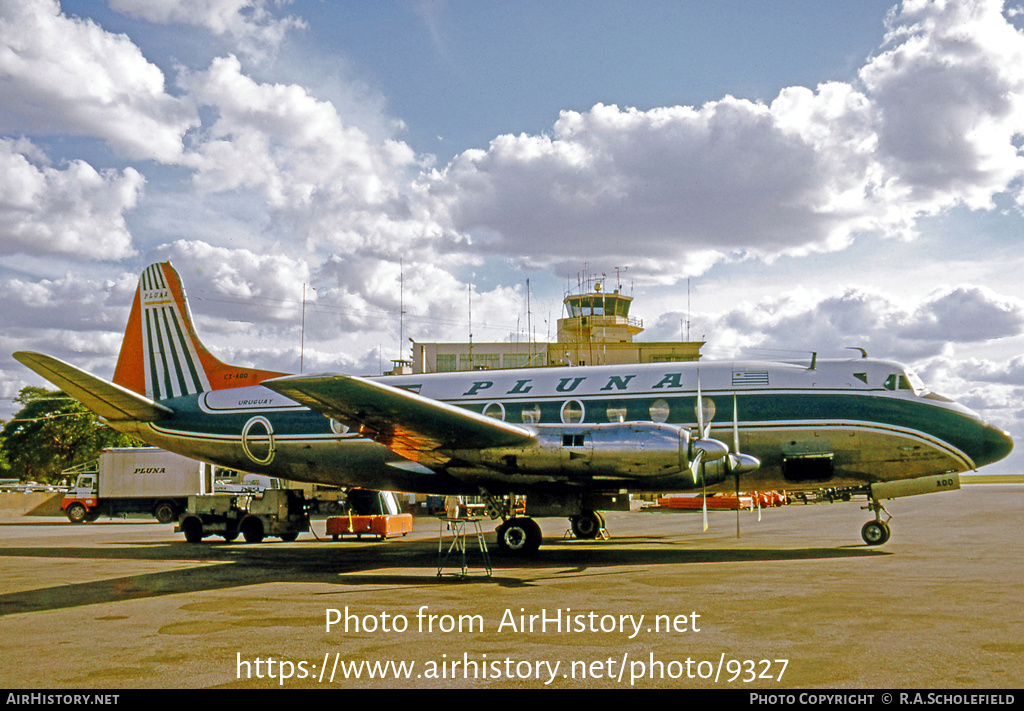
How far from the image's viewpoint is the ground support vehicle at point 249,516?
78.4ft

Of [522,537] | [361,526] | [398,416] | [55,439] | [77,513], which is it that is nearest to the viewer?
[398,416]

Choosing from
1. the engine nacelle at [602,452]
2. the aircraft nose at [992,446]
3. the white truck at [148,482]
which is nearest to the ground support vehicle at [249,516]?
the engine nacelle at [602,452]

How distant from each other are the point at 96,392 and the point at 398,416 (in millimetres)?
10601

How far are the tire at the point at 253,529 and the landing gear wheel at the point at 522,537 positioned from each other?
9604 mm

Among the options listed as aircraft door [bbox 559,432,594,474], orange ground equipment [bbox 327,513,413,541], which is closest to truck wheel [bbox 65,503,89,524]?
orange ground equipment [bbox 327,513,413,541]

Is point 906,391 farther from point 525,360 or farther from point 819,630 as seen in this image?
point 525,360

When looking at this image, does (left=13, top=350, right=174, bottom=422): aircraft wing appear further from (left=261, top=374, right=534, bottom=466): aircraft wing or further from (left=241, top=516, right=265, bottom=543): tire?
(left=261, top=374, right=534, bottom=466): aircraft wing

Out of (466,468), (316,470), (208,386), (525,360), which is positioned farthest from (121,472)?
(525,360)

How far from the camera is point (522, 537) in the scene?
18.7 m

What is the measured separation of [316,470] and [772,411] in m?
12.7

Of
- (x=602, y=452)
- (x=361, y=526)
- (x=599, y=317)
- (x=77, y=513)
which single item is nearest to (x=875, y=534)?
(x=602, y=452)

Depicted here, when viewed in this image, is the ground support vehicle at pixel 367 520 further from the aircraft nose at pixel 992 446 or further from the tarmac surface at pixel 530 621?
the aircraft nose at pixel 992 446

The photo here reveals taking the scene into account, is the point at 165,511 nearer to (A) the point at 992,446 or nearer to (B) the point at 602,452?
(B) the point at 602,452

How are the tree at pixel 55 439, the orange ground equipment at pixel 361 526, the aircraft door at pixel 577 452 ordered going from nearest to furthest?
the aircraft door at pixel 577 452
the orange ground equipment at pixel 361 526
the tree at pixel 55 439
